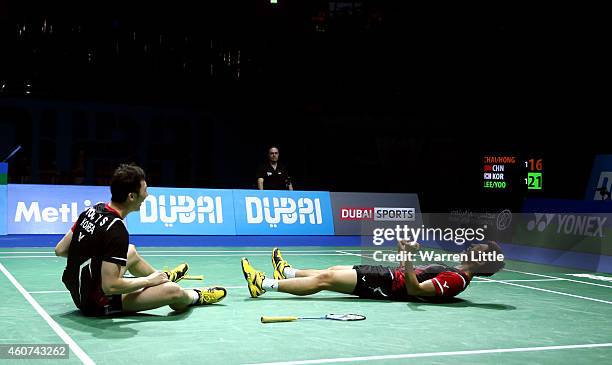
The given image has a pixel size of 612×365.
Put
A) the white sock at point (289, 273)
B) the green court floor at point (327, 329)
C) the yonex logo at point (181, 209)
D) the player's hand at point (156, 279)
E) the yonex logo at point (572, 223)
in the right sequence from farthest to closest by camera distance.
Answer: the yonex logo at point (181, 209) < the yonex logo at point (572, 223) < the white sock at point (289, 273) < the player's hand at point (156, 279) < the green court floor at point (327, 329)

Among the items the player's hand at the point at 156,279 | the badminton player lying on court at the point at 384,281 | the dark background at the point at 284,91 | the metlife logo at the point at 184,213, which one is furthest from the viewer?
the dark background at the point at 284,91

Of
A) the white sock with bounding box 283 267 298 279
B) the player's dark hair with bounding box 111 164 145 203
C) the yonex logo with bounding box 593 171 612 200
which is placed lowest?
the white sock with bounding box 283 267 298 279

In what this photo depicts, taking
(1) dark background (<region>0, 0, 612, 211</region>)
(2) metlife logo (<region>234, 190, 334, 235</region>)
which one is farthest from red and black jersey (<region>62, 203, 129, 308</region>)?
(1) dark background (<region>0, 0, 612, 211</region>)

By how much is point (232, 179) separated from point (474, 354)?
19412mm

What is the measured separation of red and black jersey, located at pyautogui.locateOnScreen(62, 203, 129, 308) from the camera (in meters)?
6.26

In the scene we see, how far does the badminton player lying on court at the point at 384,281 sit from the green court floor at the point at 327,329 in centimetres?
15

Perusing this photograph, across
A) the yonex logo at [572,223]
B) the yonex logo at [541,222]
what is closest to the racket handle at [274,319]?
the yonex logo at [572,223]

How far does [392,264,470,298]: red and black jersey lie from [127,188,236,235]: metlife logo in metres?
A: 7.39

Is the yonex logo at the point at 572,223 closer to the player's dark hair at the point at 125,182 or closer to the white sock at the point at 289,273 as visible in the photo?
the white sock at the point at 289,273

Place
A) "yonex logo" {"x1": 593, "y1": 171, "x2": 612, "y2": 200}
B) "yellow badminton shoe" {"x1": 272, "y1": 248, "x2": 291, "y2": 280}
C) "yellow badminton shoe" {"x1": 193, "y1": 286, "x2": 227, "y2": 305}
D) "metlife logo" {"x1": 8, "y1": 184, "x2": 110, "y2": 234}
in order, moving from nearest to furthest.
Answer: "yellow badminton shoe" {"x1": 193, "y1": 286, "x2": 227, "y2": 305}
"yellow badminton shoe" {"x1": 272, "y1": 248, "x2": 291, "y2": 280}
"metlife logo" {"x1": 8, "y1": 184, "x2": 110, "y2": 234}
"yonex logo" {"x1": 593, "y1": 171, "x2": 612, "y2": 200}

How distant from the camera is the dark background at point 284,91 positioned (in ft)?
72.0

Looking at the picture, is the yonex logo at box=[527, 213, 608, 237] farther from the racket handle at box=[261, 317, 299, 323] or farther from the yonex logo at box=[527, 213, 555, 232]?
the racket handle at box=[261, 317, 299, 323]

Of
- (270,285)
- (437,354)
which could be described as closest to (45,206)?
(270,285)

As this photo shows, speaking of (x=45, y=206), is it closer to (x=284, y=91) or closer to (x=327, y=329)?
(x=327, y=329)
